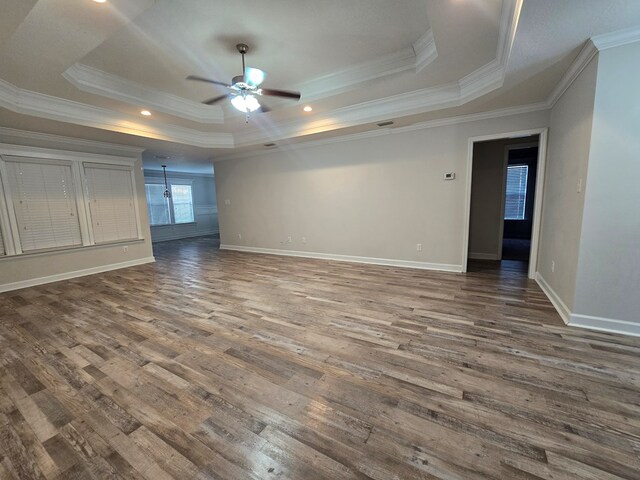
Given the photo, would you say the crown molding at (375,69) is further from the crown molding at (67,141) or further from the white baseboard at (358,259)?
the crown molding at (67,141)

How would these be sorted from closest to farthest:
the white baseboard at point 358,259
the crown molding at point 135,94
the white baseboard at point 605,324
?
the white baseboard at point 605,324
the crown molding at point 135,94
the white baseboard at point 358,259

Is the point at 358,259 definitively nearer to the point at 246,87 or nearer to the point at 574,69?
the point at 246,87

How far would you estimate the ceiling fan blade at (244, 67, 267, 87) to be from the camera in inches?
106

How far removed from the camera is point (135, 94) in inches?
153

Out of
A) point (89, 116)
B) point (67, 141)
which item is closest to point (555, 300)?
point (89, 116)

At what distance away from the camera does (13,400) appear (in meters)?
1.77

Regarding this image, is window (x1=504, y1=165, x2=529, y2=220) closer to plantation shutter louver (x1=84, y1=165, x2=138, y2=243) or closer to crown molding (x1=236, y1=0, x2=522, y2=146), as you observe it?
crown molding (x1=236, y1=0, x2=522, y2=146)

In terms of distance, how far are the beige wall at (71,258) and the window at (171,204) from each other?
3868 millimetres

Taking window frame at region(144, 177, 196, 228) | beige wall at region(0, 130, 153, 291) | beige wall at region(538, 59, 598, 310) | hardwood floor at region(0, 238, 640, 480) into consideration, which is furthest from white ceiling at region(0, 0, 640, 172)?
window frame at region(144, 177, 196, 228)

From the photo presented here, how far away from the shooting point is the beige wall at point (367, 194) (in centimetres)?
445

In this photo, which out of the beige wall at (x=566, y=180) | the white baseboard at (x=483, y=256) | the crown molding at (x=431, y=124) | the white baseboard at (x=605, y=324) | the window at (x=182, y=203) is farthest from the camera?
the window at (x=182, y=203)

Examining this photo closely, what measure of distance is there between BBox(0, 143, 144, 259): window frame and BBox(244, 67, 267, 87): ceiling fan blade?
419 cm

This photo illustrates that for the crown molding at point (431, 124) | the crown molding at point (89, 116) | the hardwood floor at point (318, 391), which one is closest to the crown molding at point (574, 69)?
the crown molding at point (431, 124)

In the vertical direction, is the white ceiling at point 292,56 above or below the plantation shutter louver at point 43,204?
above
